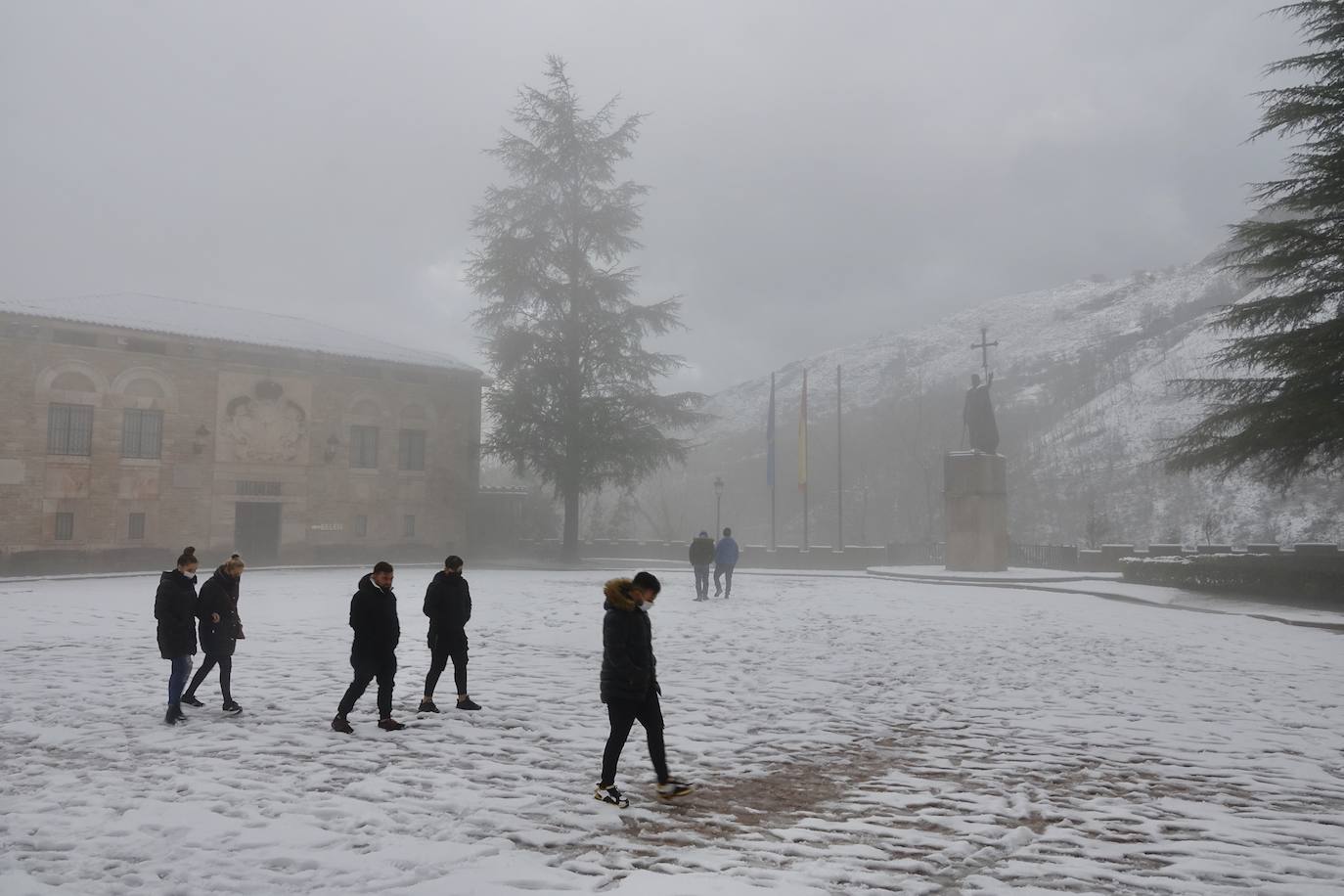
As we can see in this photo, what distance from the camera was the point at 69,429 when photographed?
3133 cm

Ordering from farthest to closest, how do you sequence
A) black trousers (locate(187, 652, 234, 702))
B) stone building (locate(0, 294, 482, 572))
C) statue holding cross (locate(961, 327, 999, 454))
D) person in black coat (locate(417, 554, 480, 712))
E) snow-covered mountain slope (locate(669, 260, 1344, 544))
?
snow-covered mountain slope (locate(669, 260, 1344, 544)) → stone building (locate(0, 294, 482, 572)) → statue holding cross (locate(961, 327, 999, 454)) → person in black coat (locate(417, 554, 480, 712)) → black trousers (locate(187, 652, 234, 702))

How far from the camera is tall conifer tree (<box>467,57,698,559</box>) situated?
35.1 m

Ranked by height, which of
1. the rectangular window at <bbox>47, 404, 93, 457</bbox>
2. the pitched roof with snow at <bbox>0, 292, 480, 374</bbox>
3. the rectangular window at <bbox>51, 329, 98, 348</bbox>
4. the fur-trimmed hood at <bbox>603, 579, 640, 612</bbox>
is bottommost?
the fur-trimmed hood at <bbox>603, 579, 640, 612</bbox>

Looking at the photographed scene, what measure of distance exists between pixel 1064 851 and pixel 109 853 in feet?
16.8

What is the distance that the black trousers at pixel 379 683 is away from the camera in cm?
792

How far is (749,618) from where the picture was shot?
55.8 feet

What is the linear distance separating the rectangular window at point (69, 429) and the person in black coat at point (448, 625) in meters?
28.4

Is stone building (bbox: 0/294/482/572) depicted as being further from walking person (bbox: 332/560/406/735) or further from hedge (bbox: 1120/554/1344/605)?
walking person (bbox: 332/560/406/735)

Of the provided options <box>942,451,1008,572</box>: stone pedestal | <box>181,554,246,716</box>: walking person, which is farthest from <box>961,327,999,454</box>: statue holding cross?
<box>181,554,246,716</box>: walking person

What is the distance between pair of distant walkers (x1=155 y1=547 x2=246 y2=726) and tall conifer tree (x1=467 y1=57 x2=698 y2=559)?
25744 mm

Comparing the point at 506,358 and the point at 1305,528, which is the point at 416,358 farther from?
the point at 1305,528

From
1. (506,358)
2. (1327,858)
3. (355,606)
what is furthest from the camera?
(506,358)

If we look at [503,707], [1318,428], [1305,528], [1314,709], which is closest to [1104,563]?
[1318,428]

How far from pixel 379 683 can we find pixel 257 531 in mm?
30090
